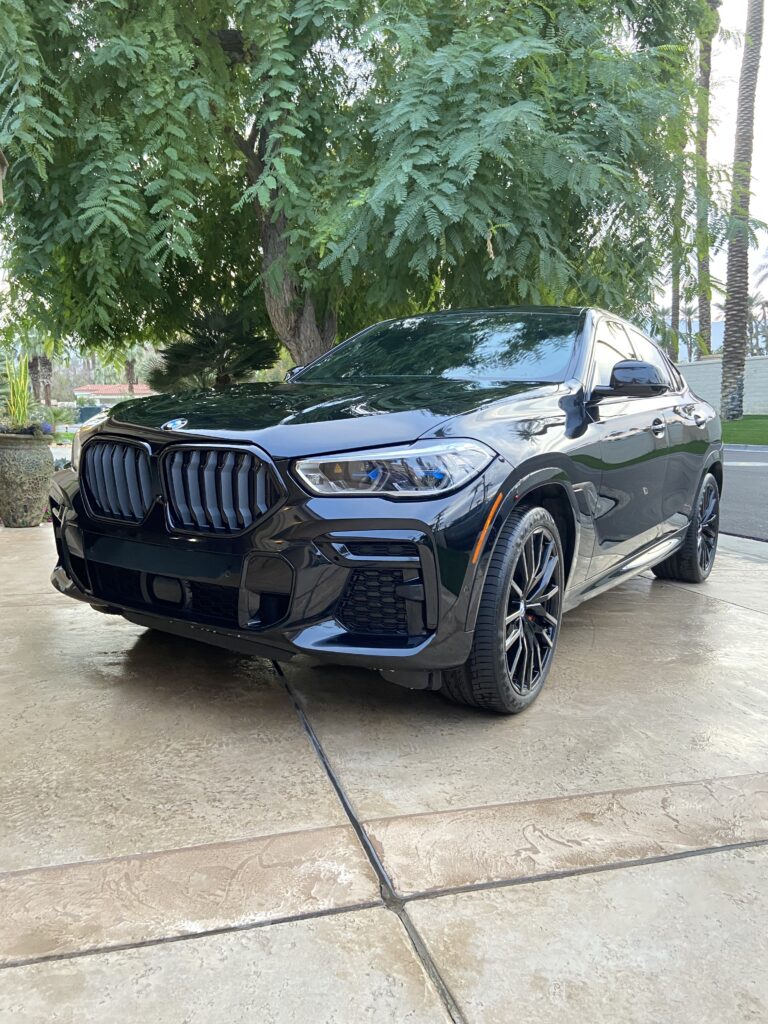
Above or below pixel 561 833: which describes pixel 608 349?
above

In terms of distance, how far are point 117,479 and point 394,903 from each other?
184cm

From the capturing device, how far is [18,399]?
26.6 ft

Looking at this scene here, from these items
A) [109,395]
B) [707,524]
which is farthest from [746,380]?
[109,395]

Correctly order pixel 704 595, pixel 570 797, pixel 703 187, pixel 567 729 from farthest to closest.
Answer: pixel 703 187, pixel 704 595, pixel 567 729, pixel 570 797

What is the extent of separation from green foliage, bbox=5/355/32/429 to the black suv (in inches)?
192

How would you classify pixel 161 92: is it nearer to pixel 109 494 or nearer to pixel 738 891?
pixel 109 494

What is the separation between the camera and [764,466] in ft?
48.2

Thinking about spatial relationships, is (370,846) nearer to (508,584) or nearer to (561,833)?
(561,833)

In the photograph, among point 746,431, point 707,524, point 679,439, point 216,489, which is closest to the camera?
point 216,489

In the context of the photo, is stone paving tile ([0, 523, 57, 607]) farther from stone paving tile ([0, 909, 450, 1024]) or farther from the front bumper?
stone paving tile ([0, 909, 450, 1024])

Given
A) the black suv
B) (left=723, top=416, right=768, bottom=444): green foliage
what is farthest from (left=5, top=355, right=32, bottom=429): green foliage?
(left=723, top=416, right=768, bottom=444): green foliage

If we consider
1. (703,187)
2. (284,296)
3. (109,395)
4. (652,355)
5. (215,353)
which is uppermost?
(703,187)

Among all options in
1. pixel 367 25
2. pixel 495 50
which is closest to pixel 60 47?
pixel 367 25

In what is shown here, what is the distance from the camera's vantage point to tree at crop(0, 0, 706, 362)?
684 centimetres
